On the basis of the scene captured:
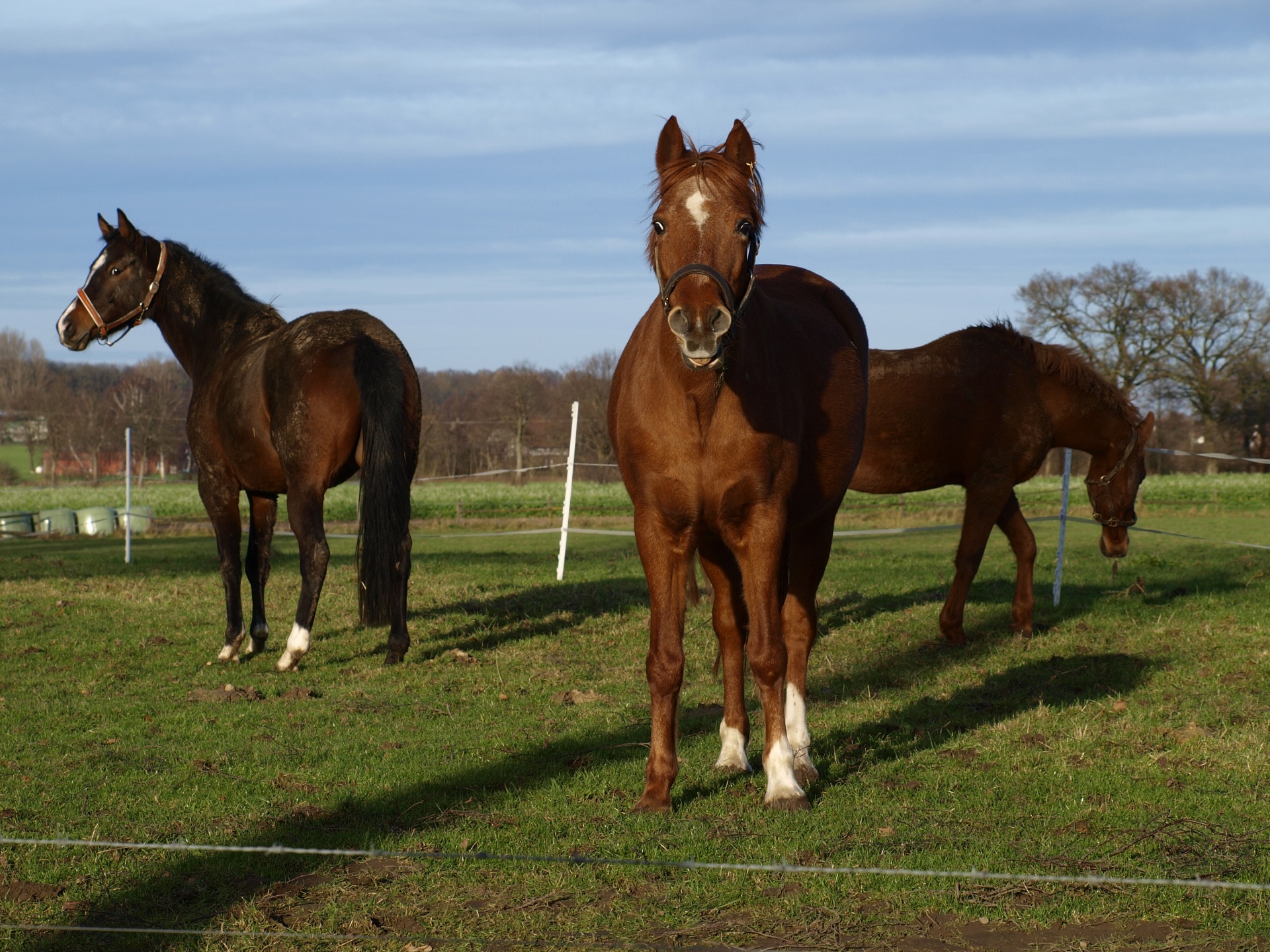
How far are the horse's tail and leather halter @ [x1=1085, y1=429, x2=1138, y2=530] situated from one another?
5.84m

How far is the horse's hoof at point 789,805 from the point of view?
4199mm

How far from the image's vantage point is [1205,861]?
3639 millimetres

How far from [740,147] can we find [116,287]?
6419 mm

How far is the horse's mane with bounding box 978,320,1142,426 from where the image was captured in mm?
8844

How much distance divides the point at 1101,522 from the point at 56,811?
28.4 ft

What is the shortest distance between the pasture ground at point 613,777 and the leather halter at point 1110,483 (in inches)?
30.0

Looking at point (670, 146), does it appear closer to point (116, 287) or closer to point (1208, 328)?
point (116, 287)

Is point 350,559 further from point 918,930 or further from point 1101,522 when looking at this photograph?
point 918,930

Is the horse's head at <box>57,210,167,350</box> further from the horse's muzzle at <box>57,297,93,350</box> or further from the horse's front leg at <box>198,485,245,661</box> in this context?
the horse's front leg at <box>198,485,245,661</box>

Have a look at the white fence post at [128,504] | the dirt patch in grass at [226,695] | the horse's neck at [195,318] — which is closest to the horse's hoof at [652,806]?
the dirt patch in grass at [226,695]

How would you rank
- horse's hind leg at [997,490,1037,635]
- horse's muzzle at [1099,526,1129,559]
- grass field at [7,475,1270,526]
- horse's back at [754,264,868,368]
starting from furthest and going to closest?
grass field at [7,475,1270,526] → horse's muzzle at [1099,526,1129,559] → horse's hind leg at [997,490,1037,635] → horse's back at [754,264,868,368]

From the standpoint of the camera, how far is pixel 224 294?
8781 millimetres

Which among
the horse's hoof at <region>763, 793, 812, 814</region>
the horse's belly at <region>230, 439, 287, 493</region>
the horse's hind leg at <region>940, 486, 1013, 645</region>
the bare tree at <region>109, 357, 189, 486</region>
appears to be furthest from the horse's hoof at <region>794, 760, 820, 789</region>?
the bare tree at <region>109, 357, 189, 486</region>

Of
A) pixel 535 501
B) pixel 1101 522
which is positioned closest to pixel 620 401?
pixel 1101 522
